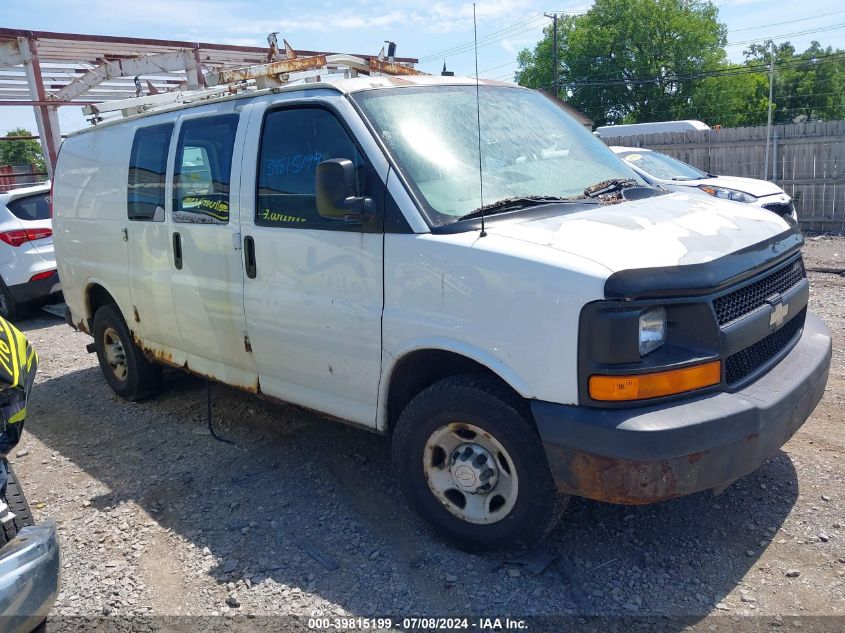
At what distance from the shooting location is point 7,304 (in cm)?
918

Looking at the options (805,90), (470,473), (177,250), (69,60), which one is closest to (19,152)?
(69,60)

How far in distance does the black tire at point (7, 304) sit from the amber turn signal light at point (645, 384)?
8.72m

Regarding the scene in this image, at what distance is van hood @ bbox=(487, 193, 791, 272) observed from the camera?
2766 millimetres

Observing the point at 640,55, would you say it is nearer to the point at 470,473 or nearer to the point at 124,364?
the point at 124,364

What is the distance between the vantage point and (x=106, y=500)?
415 centimetres

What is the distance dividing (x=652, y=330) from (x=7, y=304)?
29.7 feet

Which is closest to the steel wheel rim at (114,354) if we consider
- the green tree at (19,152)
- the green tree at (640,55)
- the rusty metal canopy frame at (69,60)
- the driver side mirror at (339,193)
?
the driver side mirror at (339,193)

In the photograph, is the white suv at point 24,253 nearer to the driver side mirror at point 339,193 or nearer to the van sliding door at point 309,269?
the van sliding door at point 309,269

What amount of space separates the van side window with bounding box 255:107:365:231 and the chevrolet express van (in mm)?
11

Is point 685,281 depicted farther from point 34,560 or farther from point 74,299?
point 74,299

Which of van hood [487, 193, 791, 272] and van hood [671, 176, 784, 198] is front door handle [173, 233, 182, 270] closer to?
van hood [487, 193, 791, 272]

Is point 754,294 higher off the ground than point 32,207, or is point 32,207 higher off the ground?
point 32,207

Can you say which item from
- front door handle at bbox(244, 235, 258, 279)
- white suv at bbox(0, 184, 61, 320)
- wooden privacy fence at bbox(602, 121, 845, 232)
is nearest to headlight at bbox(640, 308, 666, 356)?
front door handle at bbox(244, 235, 258, 279)

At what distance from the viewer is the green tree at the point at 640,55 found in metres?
49.7
